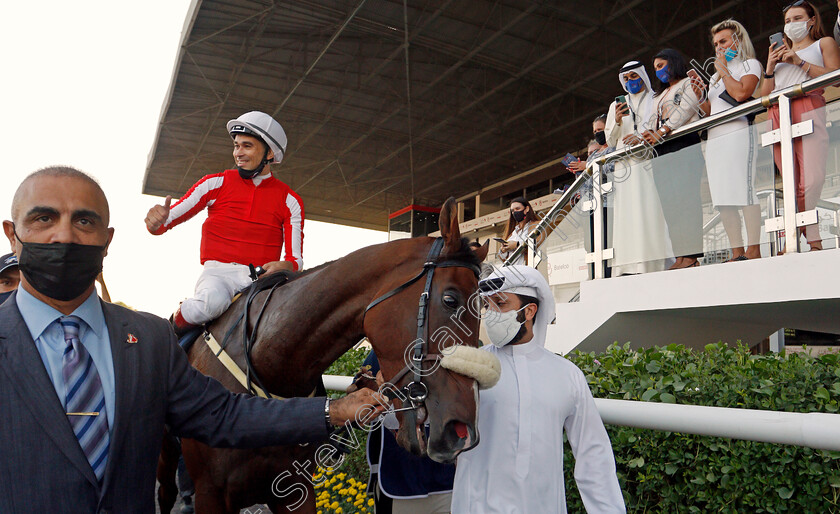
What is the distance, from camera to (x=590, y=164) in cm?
550

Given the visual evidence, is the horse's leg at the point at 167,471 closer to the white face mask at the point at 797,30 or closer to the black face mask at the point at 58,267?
the black face mask at the point at 58,267

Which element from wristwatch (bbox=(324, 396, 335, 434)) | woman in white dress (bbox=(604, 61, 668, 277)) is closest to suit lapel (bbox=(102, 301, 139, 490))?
wristwatch (bbox=(324, 396, 335, 434))

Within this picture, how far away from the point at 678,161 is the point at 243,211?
3.40 m

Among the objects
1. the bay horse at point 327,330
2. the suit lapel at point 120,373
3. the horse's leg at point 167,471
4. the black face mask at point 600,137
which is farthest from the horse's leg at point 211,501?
the black face mask at point 600,137

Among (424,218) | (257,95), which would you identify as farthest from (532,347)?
(424,218)

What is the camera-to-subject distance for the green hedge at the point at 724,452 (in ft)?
6.99

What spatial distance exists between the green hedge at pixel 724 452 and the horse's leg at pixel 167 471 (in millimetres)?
1996

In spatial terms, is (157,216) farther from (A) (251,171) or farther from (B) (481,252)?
(B) (481,252)

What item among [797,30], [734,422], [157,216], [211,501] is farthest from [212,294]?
[797,30]

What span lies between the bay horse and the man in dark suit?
0.76 m

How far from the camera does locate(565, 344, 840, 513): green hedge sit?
6.98 feet

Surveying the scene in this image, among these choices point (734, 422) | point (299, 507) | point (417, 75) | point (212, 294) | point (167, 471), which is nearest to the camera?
point (734, 422)

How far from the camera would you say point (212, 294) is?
2.67m

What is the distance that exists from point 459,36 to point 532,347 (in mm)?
13184
